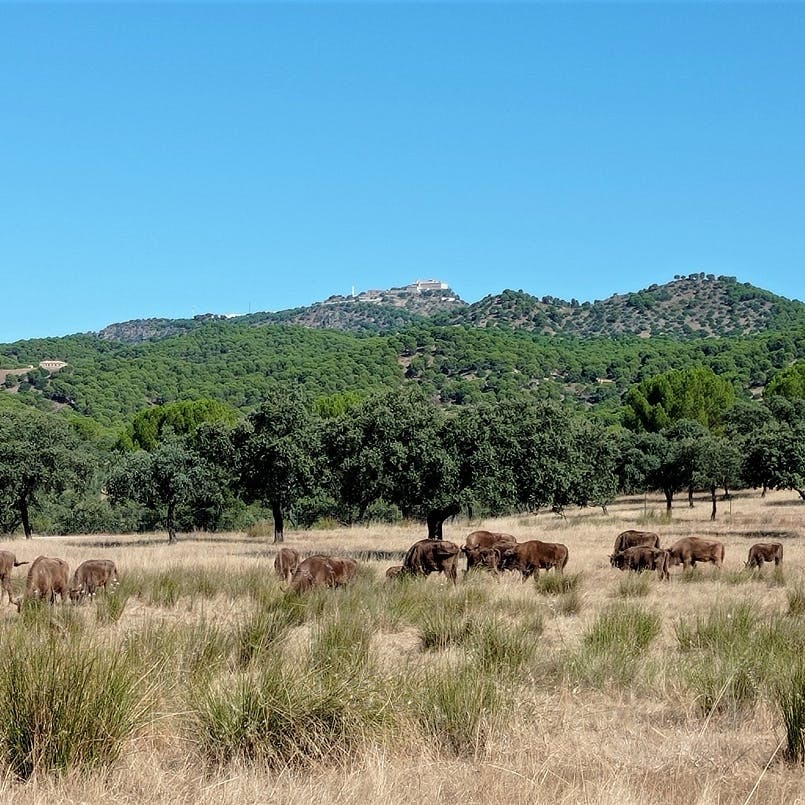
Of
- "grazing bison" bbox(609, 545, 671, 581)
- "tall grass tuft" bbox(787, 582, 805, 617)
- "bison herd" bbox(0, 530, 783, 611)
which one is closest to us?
"tall grass tuft" bbox(787, 582, 805, 617)

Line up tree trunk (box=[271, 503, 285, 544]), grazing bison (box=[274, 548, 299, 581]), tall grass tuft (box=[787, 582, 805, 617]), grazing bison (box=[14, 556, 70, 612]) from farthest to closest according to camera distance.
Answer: tree trunk (box=[271, 503, 285, 544]) < grazing bison (box=[274, 548, 299, 581]) < grazing bison (box=[14, 556, 70, 612]) < tall grass tuft (box=[787, 582, 805, 617])

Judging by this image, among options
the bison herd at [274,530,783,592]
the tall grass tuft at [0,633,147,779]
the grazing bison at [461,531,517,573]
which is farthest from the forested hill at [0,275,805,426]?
the tall grass tuft at [0,633,147,779]

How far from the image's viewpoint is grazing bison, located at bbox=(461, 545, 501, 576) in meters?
23.5

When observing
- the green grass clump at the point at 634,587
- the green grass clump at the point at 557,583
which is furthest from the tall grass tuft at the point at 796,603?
the green grass clump at the point at 557,583

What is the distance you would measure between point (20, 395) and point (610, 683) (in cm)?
13946

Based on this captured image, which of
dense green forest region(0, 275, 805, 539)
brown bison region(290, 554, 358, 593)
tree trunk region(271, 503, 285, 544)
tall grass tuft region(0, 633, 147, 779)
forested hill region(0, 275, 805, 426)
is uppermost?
forested hill region(0, 275, 805, 426)

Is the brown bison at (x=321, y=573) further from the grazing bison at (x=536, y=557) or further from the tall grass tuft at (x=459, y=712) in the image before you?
the tall grass tuft at (x=459, y=712)

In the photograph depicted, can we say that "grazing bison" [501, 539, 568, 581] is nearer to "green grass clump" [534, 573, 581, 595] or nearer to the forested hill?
"green grass clump" [534, 573, 581, 595]

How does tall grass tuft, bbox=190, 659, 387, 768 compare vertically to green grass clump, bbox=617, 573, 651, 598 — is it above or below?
above

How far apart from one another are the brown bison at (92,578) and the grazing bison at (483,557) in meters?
9.62

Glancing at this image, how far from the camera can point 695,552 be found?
77.3 feet

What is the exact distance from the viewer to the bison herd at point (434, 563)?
54.3 ft

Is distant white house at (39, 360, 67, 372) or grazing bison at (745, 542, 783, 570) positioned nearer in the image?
grazing bison at (745, 542, 783, 570)

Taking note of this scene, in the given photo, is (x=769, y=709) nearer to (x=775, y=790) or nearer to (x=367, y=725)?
(x=775, y=790)
